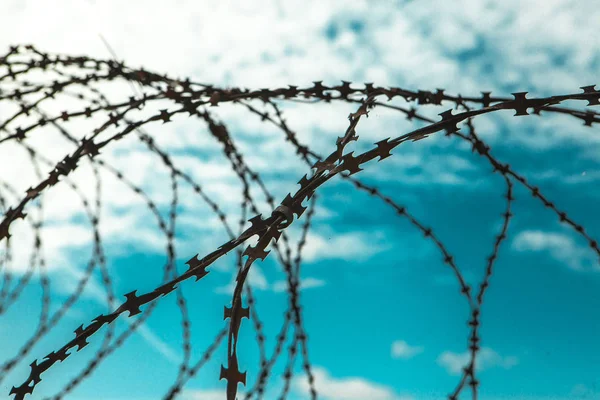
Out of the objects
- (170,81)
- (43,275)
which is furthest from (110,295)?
(170,81)

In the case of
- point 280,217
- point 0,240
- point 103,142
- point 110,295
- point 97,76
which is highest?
point 97,76

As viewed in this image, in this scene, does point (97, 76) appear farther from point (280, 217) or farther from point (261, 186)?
point (280, 217)

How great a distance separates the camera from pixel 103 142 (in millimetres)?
2484

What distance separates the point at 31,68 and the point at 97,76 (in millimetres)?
350

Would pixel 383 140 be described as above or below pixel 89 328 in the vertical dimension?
above

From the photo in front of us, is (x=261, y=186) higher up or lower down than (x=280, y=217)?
higher up

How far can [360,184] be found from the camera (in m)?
3.41

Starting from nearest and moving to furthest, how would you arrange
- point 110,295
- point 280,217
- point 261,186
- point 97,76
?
point 280,217 < point 97,76 < point 261,186 < point 110,295

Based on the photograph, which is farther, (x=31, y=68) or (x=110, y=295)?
(x=110, y=295)

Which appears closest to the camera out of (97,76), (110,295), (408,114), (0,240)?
(0,240)

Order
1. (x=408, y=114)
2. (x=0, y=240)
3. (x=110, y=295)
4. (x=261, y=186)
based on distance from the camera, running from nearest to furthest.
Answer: (x=0, y=240) → (x=408, y=114) → (x=261, y=186) → (x=110, y=295)

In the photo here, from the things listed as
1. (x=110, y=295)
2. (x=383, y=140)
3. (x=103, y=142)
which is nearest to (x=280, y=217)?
(x=383, y=140)

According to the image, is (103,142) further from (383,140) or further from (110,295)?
(110,295)

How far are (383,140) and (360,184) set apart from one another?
6.16 feet
